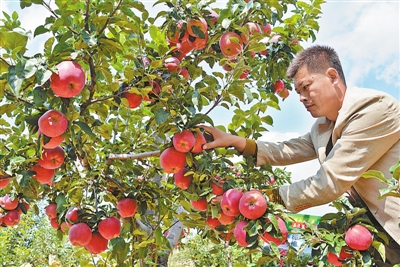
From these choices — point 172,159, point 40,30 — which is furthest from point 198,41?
point 40,30

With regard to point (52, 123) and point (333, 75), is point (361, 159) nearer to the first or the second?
point (333, 75)

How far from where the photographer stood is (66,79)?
1.51m

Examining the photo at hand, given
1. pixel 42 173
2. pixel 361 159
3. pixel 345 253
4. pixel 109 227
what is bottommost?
pixel 109 227

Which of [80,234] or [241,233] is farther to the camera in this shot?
[80,234]

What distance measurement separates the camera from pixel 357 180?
67.2 inches

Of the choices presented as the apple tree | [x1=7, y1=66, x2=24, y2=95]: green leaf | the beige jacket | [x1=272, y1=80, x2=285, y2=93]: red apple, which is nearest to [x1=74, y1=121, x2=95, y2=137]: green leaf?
the apple tree

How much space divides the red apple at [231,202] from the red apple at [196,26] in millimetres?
816

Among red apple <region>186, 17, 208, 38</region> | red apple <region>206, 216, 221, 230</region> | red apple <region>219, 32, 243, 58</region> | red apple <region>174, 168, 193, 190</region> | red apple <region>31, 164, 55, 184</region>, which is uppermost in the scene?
red apple <region>186, 17, 208, 38</region>

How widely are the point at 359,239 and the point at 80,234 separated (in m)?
1.30

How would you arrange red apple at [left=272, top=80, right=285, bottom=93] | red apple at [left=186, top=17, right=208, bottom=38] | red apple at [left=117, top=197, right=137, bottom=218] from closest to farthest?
red apple at [left=186, top=17, right=208, bottom=38], red apple at [left=117, top=197, right=137, bottom=218], red apple at [left=272, top=80, right=285, bottom=93]

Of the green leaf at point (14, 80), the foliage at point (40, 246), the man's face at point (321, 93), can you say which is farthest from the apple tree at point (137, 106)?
the foliage at point (40, 246)

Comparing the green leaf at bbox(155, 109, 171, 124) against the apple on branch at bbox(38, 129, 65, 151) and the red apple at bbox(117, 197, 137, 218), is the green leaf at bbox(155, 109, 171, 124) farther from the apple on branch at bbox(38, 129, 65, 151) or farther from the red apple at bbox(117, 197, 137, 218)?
the red apple at bbox(117, 197, 137, 218)

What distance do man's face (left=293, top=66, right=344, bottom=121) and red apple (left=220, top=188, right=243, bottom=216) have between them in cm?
58

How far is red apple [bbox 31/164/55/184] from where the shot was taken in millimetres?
2027
